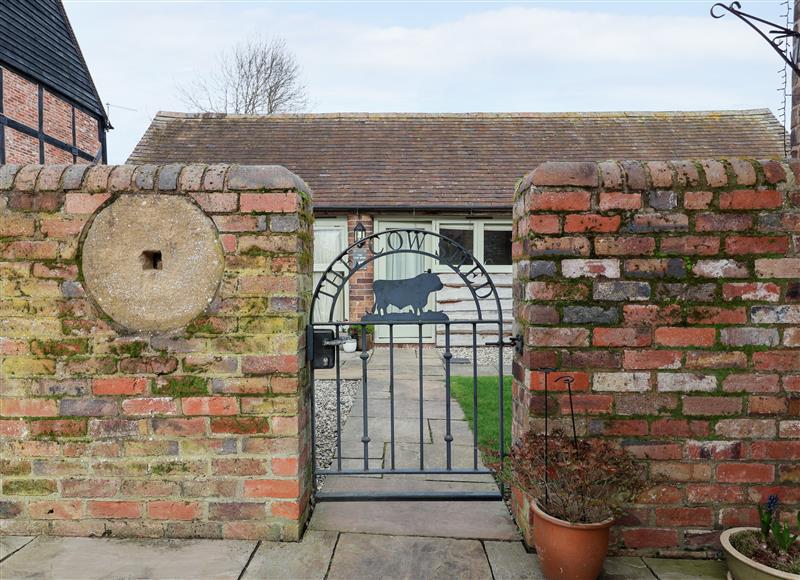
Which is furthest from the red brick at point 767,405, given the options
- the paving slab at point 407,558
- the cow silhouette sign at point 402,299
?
the cow silhouette sign at point 402,299

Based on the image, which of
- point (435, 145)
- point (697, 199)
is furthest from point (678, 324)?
point (435, 145)

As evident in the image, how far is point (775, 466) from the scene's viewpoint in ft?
7.54

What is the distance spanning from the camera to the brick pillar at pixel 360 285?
9.27 metres

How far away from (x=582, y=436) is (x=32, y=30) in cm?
1317

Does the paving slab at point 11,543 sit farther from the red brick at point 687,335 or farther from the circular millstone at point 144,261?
the red brick at point 687,335

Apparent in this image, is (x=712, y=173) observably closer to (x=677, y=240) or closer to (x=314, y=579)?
(x=677, y=240)

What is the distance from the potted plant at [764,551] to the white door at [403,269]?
7.32 metres

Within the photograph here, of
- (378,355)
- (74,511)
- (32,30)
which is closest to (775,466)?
(74,511)

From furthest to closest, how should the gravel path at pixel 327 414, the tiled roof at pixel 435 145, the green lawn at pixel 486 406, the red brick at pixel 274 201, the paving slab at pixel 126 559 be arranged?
1. the tiled roof at pixel 435 145
2. the green lawn at pixel 486 406
3. the gravel path at pixel 327 414
4. the red brick at pixel 274 201
5. the paving slab at pixel 126 559

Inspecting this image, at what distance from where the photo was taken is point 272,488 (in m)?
2.43

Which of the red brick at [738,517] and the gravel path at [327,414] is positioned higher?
the red brick at [738,517]

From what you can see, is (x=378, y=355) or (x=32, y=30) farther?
(x=32, y=30)

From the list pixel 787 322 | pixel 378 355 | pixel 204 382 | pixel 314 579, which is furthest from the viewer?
pixel 378 355

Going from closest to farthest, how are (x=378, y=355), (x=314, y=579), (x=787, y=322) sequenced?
(x=314, y=579) → (x=787, y=322) → (x=378, y=355)
